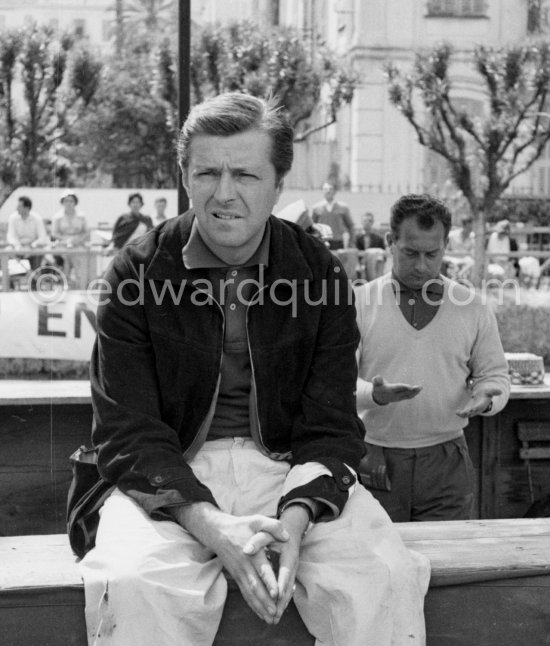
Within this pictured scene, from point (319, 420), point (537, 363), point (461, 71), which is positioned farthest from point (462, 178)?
point (319, 420)

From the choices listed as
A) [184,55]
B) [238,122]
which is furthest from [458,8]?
[238,122]

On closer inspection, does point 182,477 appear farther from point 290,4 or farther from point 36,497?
point 290,4

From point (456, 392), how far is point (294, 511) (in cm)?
129

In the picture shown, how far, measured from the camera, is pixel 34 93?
22.2 metres

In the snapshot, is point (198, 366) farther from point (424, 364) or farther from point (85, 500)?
point (424, 364)

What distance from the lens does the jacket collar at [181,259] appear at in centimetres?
239

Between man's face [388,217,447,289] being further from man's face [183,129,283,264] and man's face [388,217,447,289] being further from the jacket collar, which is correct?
man's face [183,129,283,264]

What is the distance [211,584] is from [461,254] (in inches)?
536

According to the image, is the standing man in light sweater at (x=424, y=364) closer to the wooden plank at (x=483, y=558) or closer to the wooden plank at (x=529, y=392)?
the wooden plank at (x=483, y=558)

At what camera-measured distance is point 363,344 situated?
11.3 ft

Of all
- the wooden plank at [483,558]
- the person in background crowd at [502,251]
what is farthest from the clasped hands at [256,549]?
the person in background crowd at [502,251]

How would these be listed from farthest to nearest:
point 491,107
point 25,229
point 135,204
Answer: point 491,107 → point 25,229 → point 135,204

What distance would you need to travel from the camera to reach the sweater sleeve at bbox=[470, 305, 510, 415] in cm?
335

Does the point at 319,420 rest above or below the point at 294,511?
above
